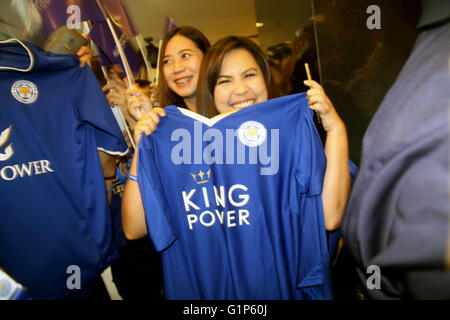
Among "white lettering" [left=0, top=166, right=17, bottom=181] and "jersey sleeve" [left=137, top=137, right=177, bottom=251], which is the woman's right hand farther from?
"white lettering" [left=0, top=166, right=17, bottom=181]

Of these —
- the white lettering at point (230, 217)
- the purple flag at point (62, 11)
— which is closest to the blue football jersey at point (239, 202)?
the white lettering at point (230, 217)

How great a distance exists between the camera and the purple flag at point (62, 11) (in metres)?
1.28

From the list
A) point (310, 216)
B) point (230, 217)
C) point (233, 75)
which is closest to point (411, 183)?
point (310, 216)

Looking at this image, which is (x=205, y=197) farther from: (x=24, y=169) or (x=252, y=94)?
(x=24, y=169)

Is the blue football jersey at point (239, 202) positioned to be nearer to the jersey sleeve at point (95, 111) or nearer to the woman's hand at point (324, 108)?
the woman's hand at point (324, 108)

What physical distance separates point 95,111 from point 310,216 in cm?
120

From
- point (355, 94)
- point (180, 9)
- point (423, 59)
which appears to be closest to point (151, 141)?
point (423, 59)

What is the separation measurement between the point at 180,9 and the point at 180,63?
248 centimetres

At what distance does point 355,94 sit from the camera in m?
1.56

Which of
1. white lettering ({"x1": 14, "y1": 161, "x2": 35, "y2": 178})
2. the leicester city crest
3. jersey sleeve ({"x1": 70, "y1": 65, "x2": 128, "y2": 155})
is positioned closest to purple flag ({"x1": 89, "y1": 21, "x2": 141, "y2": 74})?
jersey sleeve ({"x1": 70, "y1": 65, "x2": 128, "y2": 155})

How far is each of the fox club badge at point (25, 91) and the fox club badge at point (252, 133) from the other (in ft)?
3.51

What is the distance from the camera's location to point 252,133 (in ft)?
3.28

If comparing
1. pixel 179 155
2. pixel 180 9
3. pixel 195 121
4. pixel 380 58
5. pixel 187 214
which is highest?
pixel 180 9

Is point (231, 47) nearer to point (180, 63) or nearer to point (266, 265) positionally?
point (180, 63)
